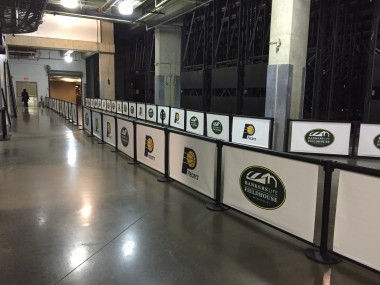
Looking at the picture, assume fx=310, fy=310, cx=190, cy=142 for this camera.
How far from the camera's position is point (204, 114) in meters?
10.6

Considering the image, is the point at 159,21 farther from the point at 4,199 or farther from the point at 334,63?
the point at 4,199

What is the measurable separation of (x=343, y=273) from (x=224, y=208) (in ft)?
6.54

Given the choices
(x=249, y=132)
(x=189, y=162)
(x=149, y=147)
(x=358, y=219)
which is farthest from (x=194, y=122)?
(x=358, y=219)

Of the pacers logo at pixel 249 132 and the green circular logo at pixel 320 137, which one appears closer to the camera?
the green circular logo at pixel 320 137

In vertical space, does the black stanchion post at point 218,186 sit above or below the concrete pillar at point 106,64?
below

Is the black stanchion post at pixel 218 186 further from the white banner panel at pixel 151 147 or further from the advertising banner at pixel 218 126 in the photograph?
the advertising banner at pixel 218 126

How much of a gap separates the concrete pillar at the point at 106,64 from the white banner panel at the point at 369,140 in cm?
2204

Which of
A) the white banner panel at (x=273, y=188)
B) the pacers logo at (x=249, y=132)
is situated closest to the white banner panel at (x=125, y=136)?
the pacers logo at (x=249, y=132)

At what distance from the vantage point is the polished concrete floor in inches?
120

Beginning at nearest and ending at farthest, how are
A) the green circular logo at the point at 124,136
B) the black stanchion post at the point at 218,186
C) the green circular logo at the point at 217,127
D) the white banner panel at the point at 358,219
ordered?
the white banner panel at the point at 358,219 < the black stanchion post at the point at 218,186 < the green circular logo at the point at 124,136 < the green circular logo at the point at 217,127

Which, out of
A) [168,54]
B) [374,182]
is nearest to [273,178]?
[374,182]

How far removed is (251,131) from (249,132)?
7 cm

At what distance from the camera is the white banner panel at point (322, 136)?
841 cm

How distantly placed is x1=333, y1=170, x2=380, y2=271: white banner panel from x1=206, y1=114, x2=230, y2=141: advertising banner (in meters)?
6.44
